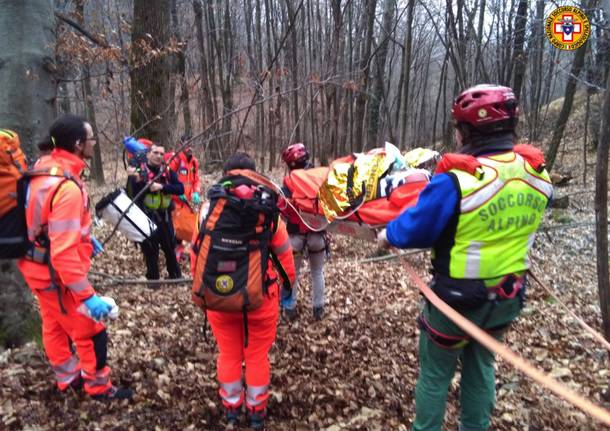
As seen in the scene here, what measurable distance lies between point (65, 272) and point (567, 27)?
12.6 metres

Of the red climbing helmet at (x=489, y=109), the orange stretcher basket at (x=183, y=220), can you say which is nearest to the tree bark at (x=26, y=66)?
the orange stretcher basket at (x=183, y=220)

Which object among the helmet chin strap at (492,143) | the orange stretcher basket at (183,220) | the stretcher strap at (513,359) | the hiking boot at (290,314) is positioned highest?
the helmet chin strap at (492,143)

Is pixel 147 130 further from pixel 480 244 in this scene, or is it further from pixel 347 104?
pixel 347 104

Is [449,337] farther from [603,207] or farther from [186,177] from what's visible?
[186,177]

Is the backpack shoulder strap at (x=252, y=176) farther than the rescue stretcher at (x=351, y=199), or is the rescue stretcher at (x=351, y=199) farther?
the rescue stretcher at (x=351, y=199)

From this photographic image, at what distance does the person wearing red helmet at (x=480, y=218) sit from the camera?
7.85ft

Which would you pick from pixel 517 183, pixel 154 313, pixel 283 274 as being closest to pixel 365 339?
pixel 283 274

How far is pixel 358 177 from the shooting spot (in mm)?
3912

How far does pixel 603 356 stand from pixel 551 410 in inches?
55.8

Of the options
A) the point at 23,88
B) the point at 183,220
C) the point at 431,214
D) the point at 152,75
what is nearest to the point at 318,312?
the point at 183,220

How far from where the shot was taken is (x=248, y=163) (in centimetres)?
337

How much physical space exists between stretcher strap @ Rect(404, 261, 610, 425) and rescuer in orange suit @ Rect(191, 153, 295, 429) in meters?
1.11

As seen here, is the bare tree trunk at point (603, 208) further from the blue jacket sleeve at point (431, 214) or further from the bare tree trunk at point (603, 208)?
the blue jacket sleeve at point (431, 214)

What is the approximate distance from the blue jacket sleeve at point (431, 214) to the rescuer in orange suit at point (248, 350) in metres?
1.14
